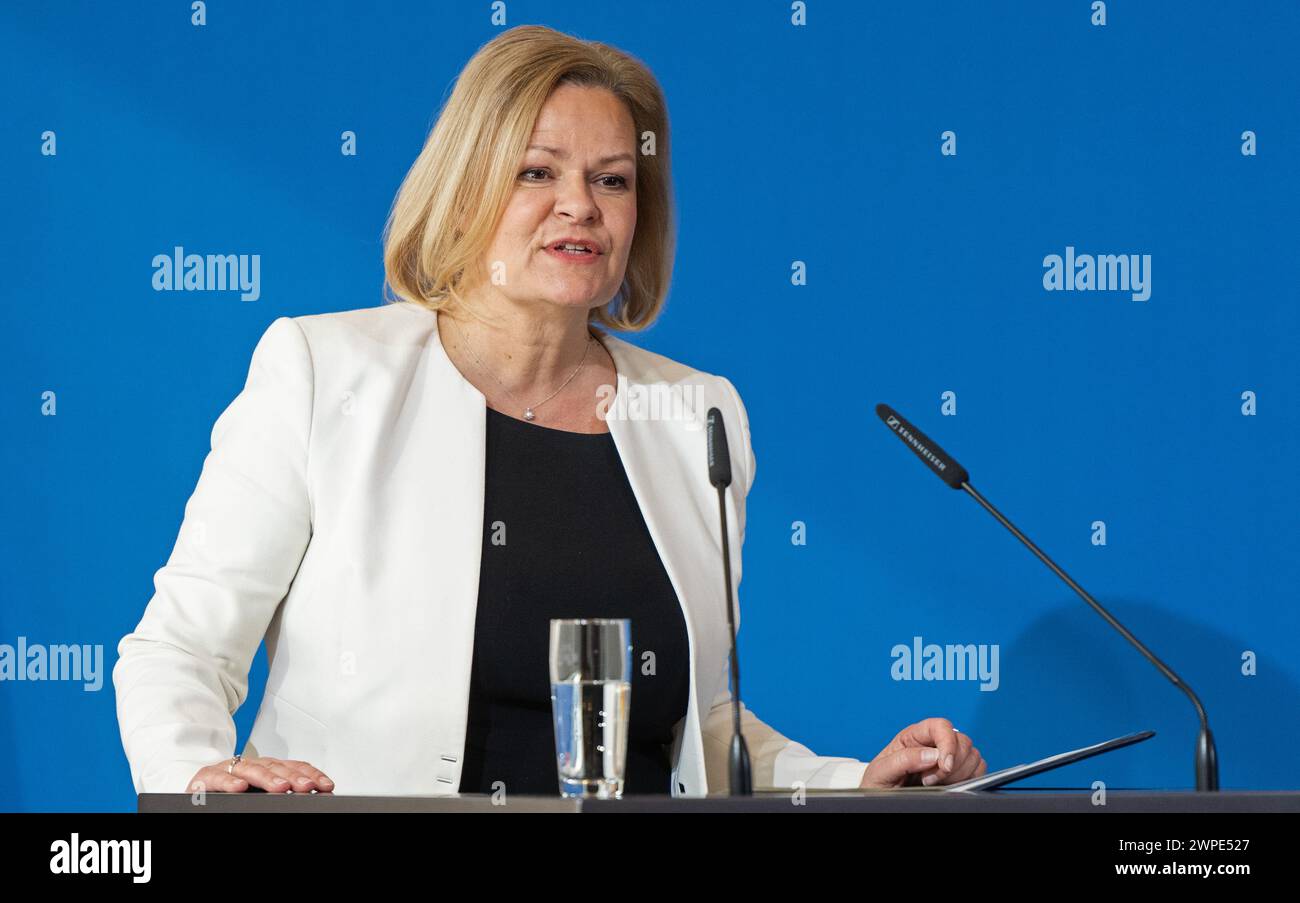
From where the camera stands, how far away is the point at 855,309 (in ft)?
9.71

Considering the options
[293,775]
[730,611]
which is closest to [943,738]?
[730,611]

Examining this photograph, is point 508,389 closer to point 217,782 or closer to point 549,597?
point 549,597

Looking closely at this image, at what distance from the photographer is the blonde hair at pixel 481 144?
2076 mm

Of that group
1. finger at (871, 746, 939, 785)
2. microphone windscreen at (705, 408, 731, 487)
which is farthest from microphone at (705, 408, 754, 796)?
finger at (871, 746, 939, 785)

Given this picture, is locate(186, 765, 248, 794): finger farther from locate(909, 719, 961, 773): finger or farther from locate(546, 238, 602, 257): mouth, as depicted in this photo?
locate(546, 238, 602, 257): mouth

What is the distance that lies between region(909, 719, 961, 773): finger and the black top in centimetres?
39

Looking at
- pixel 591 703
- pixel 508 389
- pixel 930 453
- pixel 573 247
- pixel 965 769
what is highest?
pixel 573 247

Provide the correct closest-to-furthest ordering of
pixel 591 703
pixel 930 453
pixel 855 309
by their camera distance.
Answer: pixel 591 703 < pixel 930 453 < pixel 855 309

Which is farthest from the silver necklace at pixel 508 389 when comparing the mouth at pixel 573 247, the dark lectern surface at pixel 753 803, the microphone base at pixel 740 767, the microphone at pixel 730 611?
the dark lectern surface at pixel 753 803

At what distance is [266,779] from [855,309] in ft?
6.26

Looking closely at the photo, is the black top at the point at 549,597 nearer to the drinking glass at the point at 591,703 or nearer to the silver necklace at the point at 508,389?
the silver necklace at the point at 508,389

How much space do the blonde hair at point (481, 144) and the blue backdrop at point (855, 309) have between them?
686 mm
